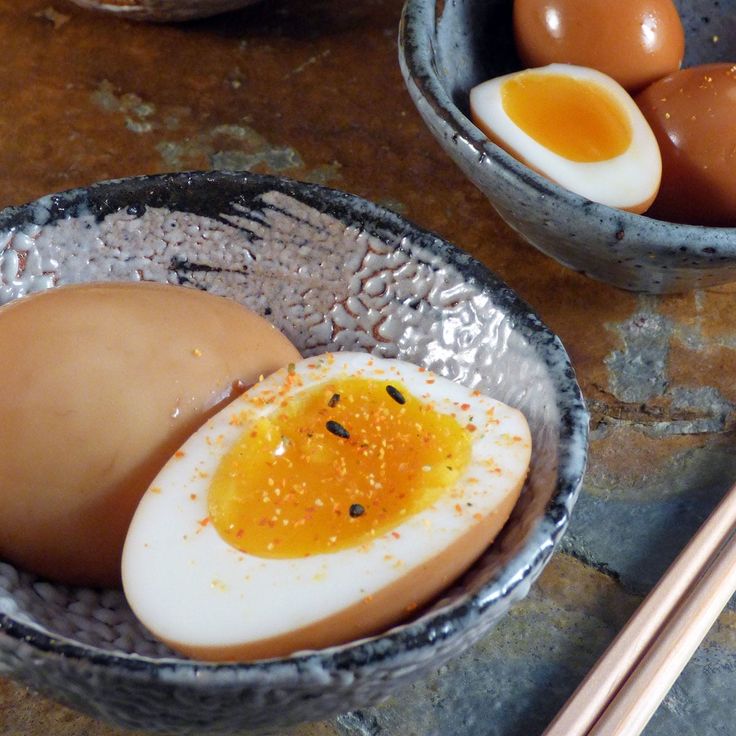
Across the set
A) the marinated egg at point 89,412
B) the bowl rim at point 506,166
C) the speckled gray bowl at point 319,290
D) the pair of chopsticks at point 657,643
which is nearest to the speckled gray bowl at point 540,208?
the bowl rim at point 506,166

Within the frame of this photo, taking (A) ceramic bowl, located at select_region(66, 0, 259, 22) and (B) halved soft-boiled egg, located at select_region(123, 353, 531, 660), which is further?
(A) ceramic bowl, located at select_region(66, 0, 259, 22)

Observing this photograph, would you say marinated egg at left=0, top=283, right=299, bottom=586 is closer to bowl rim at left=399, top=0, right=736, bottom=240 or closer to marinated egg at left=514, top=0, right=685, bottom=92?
bowl rim at left=399, top=0, right=736, bottom=240

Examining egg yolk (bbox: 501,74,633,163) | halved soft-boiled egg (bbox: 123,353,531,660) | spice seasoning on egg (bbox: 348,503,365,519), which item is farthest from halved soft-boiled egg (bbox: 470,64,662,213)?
spice seasoning on egg (bbox: 348,503,365,519)

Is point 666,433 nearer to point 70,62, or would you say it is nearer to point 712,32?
point 712,32

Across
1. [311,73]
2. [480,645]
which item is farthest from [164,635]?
[311,73]

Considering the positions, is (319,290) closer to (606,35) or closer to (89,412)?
(89,412)

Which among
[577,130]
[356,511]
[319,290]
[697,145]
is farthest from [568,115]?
[356,511]
